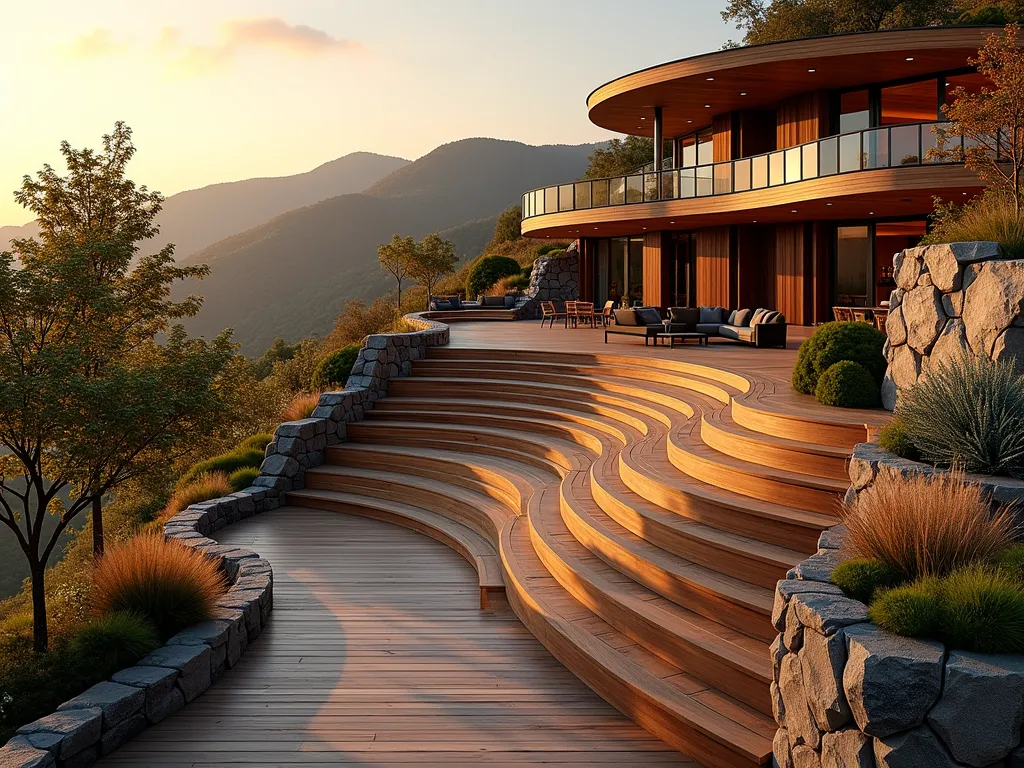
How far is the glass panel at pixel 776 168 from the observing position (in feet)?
68.6

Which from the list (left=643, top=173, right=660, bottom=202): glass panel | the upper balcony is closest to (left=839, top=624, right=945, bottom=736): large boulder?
the upper balcony

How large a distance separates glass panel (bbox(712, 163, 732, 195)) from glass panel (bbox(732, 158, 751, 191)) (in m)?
0.18

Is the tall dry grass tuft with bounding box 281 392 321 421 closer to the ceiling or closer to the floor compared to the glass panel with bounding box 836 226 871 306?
closer to the floor

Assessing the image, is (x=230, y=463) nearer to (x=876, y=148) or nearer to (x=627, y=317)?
(x=627, y=317)

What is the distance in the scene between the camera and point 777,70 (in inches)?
846

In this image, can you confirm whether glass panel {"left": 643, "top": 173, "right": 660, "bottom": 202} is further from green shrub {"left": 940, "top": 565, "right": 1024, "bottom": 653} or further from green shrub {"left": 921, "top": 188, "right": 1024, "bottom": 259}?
green shrub {"left": 940, "top": 565, "right": 1024, "bottom": 653}

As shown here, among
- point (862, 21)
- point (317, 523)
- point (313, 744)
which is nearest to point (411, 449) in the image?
point (317, 523)

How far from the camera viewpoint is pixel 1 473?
9773 millimetres

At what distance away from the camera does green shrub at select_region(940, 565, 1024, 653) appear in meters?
3.74

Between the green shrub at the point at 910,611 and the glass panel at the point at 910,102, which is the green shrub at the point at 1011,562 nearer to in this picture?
the green shrub at the point at 910,611

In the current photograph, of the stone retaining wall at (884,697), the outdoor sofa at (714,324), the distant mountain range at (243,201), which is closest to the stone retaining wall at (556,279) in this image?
the outdoor sofa at (714,324)

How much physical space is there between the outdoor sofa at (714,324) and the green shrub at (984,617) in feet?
42.5

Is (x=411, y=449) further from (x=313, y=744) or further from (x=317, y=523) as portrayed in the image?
(x=313, y=744)

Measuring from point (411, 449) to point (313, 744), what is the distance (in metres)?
8.12
